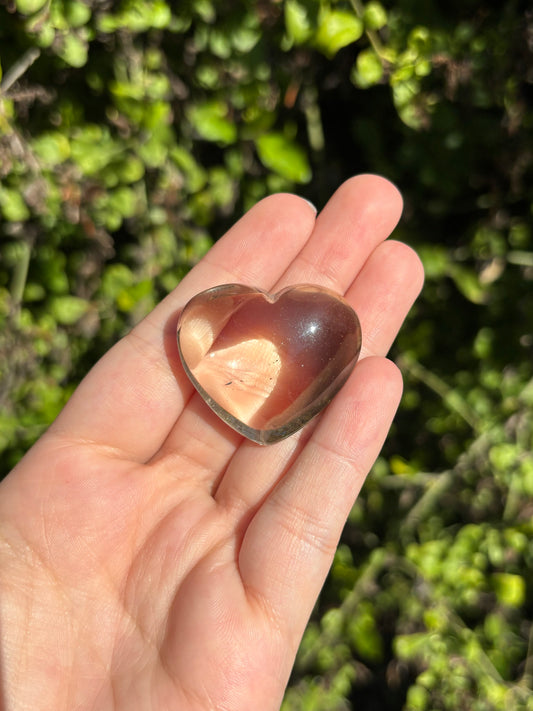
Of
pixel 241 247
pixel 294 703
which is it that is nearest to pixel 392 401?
pixel 241 247

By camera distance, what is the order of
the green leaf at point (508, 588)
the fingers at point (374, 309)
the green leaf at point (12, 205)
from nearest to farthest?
the fingers at point (374, 309), the green leaf at point (12, 205), the green leaf at point (508, 588)

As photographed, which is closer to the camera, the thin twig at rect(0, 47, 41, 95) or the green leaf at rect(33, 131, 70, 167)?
the thin twig at rect(0, 47, 41, 95)

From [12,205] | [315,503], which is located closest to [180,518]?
[315,503]

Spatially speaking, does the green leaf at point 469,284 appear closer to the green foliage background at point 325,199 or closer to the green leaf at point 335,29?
the green foliage background at point 325,199

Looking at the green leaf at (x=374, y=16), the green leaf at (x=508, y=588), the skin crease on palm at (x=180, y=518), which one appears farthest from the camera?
the green leaf at (x=508, y=588)

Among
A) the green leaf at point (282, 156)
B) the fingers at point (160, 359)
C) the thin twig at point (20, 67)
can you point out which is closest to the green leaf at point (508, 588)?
the fingers at point (160, 359)

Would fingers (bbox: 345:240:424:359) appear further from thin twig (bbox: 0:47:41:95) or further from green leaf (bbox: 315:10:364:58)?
thin twig (bbox: 0:47:41:95)

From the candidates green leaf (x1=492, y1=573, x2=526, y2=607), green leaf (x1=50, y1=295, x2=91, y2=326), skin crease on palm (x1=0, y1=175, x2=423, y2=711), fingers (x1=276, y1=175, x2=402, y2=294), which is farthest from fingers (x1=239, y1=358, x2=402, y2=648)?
green leaf (x1=50, y1=295, x2=91, y2=326)
